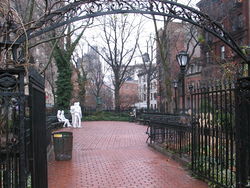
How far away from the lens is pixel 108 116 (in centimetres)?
3600

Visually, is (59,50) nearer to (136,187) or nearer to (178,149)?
(178,149)

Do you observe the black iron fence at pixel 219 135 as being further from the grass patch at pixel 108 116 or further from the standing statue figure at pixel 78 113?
the grass patch at pixel 108 116

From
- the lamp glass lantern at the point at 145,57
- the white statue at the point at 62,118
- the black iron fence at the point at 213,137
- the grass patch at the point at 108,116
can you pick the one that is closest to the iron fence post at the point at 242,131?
the black iron fence at the point at 213,137

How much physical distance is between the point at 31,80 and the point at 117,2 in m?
2.10

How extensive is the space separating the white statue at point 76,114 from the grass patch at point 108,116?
964 cm

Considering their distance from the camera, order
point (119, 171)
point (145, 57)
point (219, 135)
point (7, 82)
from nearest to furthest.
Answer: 1. point (7, 82)
2. point (219, 135)
3. point (119, 171)
4. point (145, 57)

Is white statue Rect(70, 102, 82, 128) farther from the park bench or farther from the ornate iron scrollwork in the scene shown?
the ornate iron scrollwork

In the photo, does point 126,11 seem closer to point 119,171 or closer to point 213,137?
point 213,137

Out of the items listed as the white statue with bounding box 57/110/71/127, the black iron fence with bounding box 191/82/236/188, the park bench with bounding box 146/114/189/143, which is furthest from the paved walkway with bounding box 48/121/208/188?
the white statue with bounding box 57/110/71/127

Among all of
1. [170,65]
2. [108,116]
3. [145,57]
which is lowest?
[108,116]

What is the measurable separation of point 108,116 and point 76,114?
1255 centimetres

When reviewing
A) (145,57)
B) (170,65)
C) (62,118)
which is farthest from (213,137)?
(145,57)

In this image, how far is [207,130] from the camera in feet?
21.7

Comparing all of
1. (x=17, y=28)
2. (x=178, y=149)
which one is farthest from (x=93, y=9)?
(x=178, y=149)
